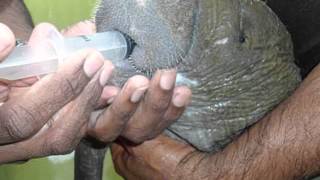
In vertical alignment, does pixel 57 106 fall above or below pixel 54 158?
above

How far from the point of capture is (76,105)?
1.01 m

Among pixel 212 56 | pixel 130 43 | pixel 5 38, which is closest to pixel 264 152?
pixel 212 56

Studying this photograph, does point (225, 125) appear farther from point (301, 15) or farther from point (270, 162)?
point (301, 15)

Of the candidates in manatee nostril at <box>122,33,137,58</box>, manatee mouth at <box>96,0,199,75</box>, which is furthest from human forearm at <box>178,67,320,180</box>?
manatee nostril at <box>122,33,137,58</box>

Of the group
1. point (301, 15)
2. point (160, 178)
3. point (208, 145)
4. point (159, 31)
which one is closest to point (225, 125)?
point (208, 145)

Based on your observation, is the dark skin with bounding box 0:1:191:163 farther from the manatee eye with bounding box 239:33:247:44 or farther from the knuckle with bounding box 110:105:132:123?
the manatee eye with bounding box 239:33:247:44

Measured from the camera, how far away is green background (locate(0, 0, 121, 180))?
2.21m

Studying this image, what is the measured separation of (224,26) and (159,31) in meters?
0.28

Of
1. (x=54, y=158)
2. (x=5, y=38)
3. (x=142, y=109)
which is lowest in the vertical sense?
(x=54, y=158)

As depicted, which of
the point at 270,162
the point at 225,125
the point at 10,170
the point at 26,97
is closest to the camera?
the point at 26,97

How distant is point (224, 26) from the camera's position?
1.16 m

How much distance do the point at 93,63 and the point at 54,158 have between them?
165cm

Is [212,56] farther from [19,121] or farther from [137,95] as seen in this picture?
[19,121]

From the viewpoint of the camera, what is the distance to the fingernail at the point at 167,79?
0.98 m
